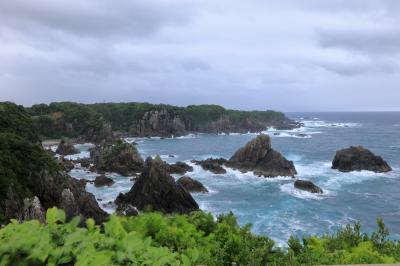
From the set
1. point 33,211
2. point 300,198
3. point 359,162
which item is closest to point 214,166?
point 300,198

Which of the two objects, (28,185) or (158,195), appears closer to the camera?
(28,185)

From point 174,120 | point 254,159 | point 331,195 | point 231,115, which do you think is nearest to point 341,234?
point 331,195

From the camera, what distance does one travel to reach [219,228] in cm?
1038

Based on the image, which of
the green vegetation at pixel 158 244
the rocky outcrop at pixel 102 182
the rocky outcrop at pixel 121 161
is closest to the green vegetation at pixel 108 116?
the rocky outcrop at pixel 121 161

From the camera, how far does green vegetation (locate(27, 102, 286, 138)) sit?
387ft

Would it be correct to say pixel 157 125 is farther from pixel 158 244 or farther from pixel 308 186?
pixel 158 244

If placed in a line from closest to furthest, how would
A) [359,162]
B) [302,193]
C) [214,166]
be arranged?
1. [302,193]
2. [359,162]
3. [214,166]

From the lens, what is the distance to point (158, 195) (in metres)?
42.8

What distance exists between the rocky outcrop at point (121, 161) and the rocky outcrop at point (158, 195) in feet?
59.9

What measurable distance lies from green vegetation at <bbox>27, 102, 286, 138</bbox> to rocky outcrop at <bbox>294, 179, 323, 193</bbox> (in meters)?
75.6

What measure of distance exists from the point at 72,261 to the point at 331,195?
49864 millimetres

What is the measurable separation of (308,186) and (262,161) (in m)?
13.6

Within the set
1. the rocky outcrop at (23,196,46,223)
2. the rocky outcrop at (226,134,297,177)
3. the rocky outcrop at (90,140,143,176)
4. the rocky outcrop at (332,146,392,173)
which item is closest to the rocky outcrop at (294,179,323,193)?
the rocky outcrop at (226,134,297,177)

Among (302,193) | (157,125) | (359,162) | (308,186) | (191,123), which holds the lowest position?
(302,193)
